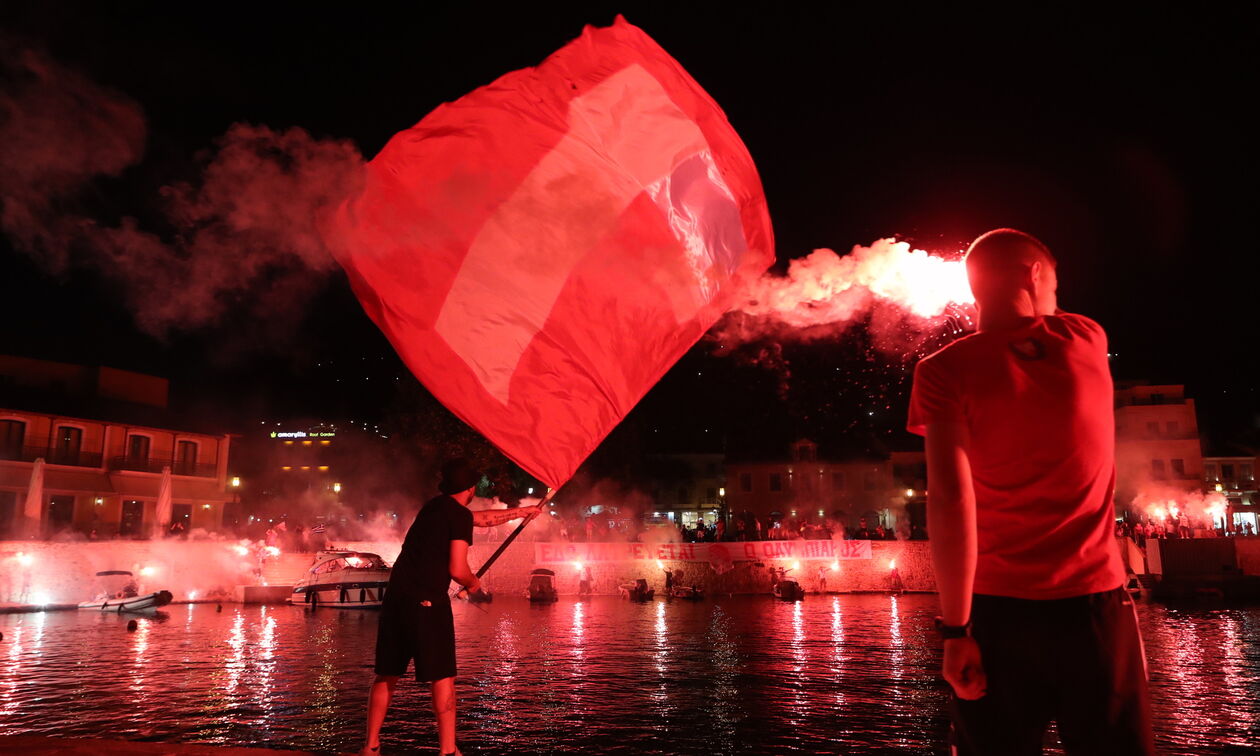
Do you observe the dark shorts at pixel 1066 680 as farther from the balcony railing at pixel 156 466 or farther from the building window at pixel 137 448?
the building window at pixel 137 448

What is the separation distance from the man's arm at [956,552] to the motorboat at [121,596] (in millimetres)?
27912

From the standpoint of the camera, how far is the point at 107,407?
47.0 m

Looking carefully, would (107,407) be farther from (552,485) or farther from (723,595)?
(552,485)

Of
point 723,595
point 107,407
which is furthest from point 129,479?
point 723,595

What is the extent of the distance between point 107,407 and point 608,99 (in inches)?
1989

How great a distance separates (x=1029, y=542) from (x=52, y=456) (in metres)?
49.3

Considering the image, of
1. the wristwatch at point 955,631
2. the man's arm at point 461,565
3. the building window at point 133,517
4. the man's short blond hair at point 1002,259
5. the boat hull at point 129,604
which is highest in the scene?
the building window at point 133,517

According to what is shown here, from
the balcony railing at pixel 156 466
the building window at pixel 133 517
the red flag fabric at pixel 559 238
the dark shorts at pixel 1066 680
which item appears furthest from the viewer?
the balcony railing at pixel 156 466

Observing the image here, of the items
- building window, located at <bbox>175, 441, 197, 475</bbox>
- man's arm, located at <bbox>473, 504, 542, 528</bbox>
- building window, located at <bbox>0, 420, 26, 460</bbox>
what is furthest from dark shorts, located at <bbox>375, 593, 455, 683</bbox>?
building window, located at <bbox>175, 441, 197, 475</bbox>

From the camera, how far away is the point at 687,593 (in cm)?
3020

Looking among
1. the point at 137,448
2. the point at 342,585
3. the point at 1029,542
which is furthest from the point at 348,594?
the point at 1029,542

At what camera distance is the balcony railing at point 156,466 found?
44.4 metres

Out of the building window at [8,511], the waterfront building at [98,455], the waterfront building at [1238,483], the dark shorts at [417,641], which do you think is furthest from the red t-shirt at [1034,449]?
the waterfront building at [1238,483]

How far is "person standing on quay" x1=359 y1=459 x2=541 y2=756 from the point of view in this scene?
538 cm
